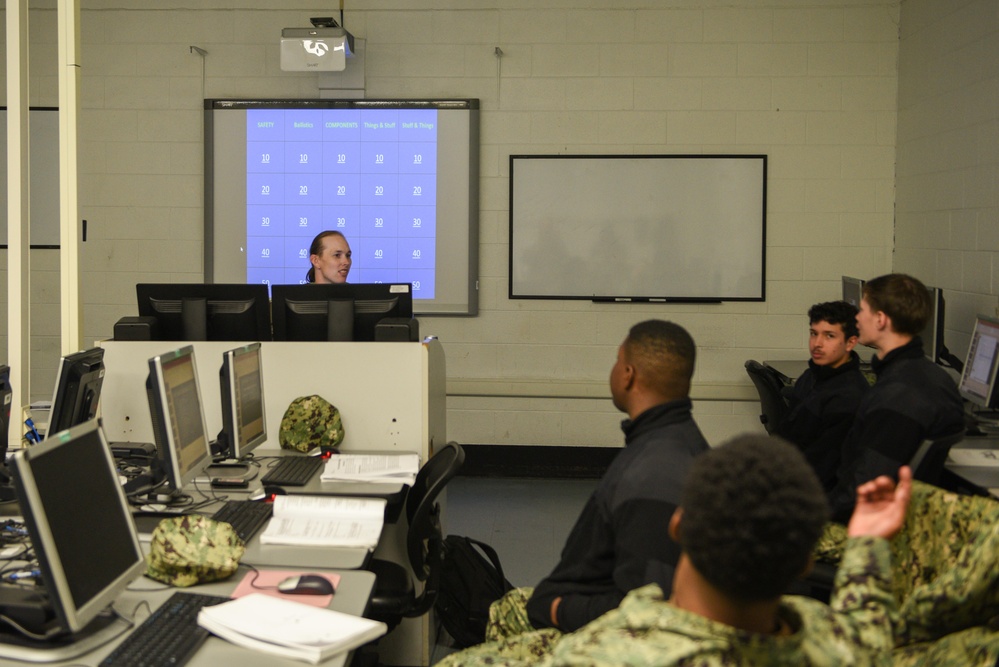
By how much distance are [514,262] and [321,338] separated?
2324 millimetres

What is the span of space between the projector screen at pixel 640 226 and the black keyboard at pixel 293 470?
2.71 meters

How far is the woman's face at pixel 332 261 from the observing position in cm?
493

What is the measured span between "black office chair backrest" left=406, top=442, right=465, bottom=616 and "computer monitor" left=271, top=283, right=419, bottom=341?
2.25 ft

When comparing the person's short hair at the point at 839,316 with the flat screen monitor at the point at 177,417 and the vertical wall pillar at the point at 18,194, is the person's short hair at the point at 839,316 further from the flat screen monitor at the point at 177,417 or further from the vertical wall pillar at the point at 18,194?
the vertical wall pillar at the point at 18,194

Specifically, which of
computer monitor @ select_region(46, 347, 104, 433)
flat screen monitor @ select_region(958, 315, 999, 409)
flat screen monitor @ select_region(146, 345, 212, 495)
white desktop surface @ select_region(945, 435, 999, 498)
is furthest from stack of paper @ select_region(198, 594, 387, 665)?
flat screen monitor @ select_region(958, 315, 999, 409)

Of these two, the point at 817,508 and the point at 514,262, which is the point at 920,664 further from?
the point at 514,262

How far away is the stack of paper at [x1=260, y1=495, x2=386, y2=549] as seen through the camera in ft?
8.43

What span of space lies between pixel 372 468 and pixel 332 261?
6.08 feet

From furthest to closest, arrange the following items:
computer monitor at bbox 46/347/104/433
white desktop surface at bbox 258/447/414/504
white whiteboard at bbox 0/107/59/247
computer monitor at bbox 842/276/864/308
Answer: white whiteboard at bbox 0/107/59/247 → computer monitor at bbox 842/276/864/308 → white desktop surface at bbox 258/447/414/504 → computer monitor at bbox 46/347/104/433

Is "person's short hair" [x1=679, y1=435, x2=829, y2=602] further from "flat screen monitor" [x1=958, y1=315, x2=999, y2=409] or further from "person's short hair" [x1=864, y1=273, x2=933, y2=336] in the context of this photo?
"flat screen monitor" [x1=958, y1=315, x2=999, y2=409]

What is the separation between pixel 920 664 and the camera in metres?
1.99

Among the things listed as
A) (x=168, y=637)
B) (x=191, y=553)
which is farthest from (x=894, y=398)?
(x=168, y=637)

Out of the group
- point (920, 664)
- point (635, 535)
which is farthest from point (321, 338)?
point (920, 664)

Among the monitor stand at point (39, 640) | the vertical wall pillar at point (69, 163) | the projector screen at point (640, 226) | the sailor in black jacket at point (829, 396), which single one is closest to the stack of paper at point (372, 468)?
the vertical wall pillar at point (69, 163)
